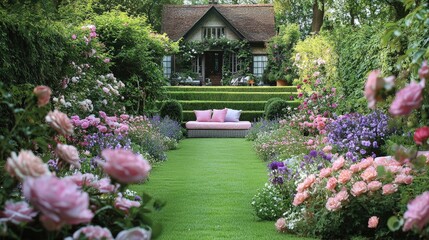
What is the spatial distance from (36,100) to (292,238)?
12.7 feet

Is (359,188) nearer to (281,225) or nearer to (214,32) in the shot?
(281,225)

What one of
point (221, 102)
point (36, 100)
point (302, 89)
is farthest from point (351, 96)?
point (221, 102)

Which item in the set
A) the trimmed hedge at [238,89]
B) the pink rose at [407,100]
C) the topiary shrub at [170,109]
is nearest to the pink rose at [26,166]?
the pink rose at [407,100]

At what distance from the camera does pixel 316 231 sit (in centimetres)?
578

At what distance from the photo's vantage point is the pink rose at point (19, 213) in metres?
1.82

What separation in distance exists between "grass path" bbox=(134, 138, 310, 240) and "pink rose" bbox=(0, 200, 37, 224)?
4024mm

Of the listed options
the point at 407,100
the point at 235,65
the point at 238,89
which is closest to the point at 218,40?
the point at 235,65

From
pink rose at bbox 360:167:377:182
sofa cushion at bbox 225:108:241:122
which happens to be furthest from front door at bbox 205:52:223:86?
pink rose at bbox 360:167:377:182

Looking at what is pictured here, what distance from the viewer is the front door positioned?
34938mm

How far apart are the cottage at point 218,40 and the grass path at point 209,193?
19.1 metres

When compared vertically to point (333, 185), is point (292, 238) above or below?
below

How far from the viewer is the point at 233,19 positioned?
35.7 meters

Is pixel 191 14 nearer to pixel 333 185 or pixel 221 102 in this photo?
pixel 221 102

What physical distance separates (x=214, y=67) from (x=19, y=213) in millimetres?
33432
